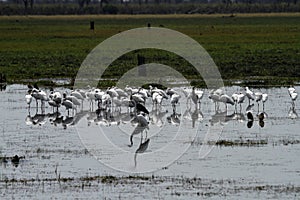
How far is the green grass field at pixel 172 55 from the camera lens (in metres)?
37.1

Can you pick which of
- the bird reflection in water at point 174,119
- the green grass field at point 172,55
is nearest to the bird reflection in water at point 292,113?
the bird reflection in water at point 174,119

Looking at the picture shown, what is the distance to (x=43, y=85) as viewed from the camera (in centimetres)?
3216

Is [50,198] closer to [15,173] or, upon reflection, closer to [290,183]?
[15,173]

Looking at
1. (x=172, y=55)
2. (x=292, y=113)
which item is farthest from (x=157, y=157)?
(x=172, y=55)

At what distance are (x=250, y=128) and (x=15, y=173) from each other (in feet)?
24.8

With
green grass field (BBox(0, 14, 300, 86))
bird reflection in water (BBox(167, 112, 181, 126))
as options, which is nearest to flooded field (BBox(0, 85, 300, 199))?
bird reflection in water (BBox(167, 112, 181, 126))

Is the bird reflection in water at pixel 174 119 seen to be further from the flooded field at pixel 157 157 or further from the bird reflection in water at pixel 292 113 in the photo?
the bird reflection in water at pixel 292 113

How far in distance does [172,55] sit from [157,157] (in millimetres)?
29198

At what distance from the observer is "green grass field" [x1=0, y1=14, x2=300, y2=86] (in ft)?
122

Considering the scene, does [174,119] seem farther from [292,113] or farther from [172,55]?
[172,55]

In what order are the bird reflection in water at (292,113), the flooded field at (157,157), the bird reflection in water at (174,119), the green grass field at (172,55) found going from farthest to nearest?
the green grass field at (172,55)
the bird reflection in water at (292,113)
the bird reflection in water at (174,119)
the flooded field at (157,157)

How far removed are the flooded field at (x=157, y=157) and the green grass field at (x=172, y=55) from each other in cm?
1083

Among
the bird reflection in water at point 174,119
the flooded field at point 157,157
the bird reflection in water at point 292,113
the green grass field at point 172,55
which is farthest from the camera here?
the green grass field at point 172,55

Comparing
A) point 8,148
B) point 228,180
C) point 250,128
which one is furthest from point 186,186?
point 250,128
